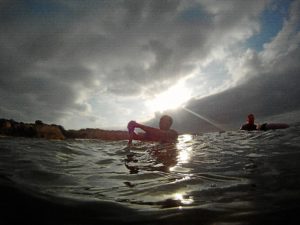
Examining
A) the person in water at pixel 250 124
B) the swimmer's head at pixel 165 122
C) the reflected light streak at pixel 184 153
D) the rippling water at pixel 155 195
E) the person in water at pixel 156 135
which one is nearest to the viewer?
the rippling water at pixel 155 195

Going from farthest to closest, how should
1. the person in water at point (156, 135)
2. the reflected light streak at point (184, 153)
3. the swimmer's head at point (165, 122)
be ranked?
the swimmer's head at point (165, 122), the person in water at point (156, 135), the reflected light streak at point (184, 153)

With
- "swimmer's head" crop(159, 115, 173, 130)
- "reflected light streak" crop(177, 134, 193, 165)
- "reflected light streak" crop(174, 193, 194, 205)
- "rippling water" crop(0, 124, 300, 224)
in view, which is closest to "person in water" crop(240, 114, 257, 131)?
"swimmer's head" crop(159, 115, 173, 130)

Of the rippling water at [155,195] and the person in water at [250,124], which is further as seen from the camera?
the person in water at [250,124]

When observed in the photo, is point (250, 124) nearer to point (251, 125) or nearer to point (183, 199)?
point (251, 125)

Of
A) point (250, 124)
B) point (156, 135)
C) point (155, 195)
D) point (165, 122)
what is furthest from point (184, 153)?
point (250, 124)

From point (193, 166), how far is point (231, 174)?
3.84ft

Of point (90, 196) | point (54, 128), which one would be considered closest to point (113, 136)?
point (54, 128)

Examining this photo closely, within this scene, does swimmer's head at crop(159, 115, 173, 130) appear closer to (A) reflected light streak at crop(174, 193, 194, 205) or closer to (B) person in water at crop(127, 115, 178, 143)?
(B) person in water at crop(127, 115, 178, 143)

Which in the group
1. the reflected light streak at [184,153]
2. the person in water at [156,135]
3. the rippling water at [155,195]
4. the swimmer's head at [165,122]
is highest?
the swimmer's head at [165,122]

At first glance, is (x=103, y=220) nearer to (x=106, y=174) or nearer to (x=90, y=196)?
(x=90, y=196)

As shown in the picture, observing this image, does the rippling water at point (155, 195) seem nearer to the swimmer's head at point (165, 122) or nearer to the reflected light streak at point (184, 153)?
the reflected light streak at point (184, 153)

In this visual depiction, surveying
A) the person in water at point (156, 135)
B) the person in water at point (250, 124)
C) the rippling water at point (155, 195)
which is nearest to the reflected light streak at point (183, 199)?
the rippling water at point (155, 195)

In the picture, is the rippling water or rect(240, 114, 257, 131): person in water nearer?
the rippling water

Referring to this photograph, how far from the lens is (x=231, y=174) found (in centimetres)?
439
